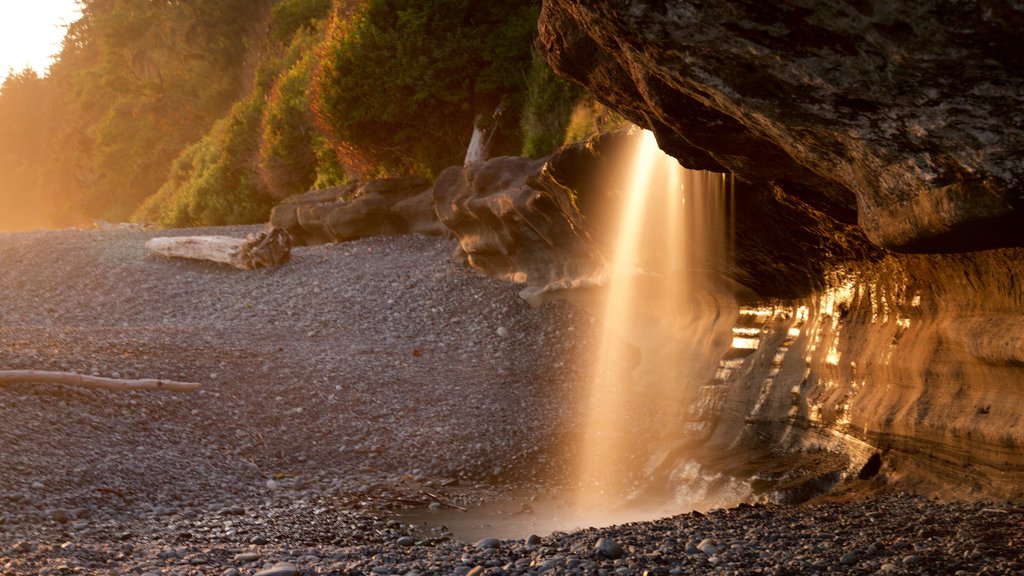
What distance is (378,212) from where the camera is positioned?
18.1 meters

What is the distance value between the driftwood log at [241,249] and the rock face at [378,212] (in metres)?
1.28

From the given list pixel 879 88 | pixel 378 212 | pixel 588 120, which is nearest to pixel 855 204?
pixel 879 88

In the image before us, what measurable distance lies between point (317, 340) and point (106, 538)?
22.3 ft

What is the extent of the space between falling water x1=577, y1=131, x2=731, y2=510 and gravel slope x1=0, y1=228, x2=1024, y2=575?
52 centimetres

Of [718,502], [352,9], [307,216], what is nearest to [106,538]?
[718,502]

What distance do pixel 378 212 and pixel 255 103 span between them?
11131 mm

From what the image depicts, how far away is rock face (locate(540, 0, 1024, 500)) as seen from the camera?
12.7 feet

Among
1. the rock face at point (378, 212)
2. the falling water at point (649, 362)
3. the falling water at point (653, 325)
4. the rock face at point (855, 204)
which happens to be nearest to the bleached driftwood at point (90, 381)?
the falling water at point (649, 362)

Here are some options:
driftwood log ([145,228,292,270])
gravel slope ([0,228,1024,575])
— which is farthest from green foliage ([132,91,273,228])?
gravel slope ([0,228,1024,575])

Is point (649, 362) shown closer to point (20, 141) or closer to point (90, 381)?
point (90, 381)

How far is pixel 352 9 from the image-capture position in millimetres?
19203

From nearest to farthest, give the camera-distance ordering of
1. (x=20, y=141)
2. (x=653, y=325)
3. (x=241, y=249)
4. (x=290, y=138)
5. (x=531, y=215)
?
(x=653, y=325) → (x=531, y=215) → (x=241, y=249) → (x=290, y=138) → (x=20, y=141)

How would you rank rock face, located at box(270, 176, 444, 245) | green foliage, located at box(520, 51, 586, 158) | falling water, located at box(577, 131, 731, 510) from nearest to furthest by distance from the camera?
falling water, located at box(577, 131, 731, 510) < green foliage, located at box(520, 51, 586, 158) < rock face, located at box(270, 176, 444, 245)

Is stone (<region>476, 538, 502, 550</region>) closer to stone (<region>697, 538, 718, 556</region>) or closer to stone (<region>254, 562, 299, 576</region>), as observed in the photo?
stone (<region>254, 562, 299, 576</region>)
